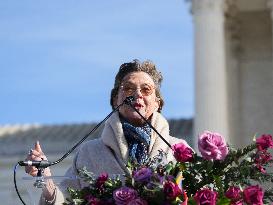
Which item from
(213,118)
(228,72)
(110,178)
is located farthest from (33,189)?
(228,72)

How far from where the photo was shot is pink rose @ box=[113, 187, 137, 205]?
9.04 feet

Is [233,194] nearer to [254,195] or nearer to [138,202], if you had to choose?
[254,195]

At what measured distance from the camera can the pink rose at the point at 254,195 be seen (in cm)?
276

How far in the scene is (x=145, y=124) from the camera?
3602mm

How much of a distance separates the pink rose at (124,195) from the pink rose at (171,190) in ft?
0.32

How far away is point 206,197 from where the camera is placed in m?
2.74

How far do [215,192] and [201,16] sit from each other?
65.2 ft

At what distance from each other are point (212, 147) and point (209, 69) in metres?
19.1

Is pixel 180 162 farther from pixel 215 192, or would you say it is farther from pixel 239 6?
pixel 239 6

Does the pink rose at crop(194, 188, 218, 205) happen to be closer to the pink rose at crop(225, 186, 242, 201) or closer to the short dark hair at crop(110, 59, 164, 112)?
the pink rose at crop(225, 186, 242, 201)

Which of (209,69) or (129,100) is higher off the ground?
(209,69)

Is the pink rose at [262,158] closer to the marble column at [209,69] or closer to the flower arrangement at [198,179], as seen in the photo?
the flower arrangement at [198,179]

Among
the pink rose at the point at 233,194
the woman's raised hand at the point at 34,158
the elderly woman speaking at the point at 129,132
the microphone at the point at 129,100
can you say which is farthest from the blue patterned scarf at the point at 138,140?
the pink rose at the point at 233,194

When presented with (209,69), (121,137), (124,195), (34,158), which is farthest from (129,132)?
(209,69)
